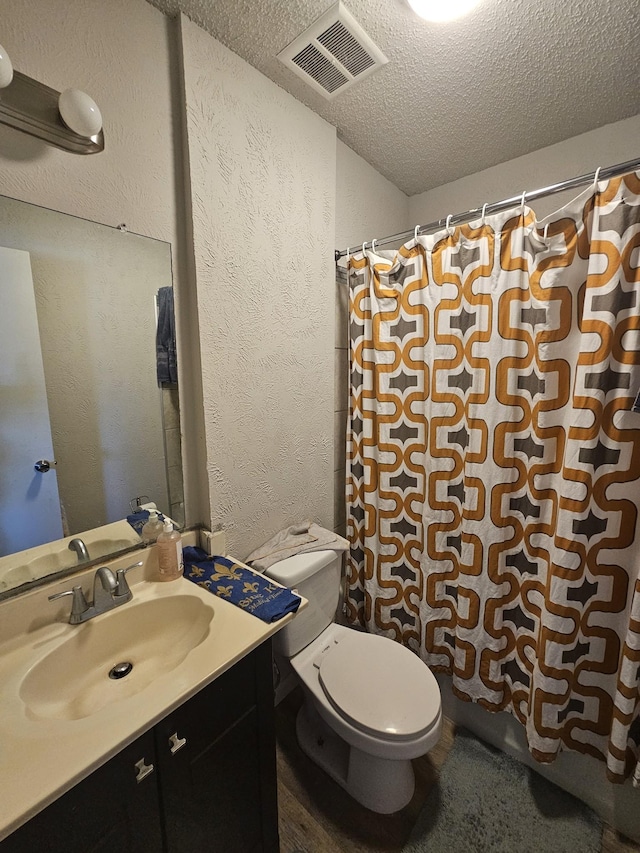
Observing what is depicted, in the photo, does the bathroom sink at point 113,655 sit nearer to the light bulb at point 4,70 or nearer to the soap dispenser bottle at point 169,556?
the soap dispenser bottle at point 169,556

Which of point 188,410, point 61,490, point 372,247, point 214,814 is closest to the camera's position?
point 214,814

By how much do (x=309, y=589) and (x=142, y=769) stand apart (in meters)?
0.73

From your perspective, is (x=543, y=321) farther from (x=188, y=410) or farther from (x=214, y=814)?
(x=214, y=814)

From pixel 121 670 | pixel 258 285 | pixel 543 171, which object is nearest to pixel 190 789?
pixel 121 670

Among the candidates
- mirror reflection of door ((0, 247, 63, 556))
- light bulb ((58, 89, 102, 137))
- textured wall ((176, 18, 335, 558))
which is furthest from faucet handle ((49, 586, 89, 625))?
light bulb ((58, 89, 102, 137))

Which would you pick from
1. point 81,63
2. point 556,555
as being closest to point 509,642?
point 556,555

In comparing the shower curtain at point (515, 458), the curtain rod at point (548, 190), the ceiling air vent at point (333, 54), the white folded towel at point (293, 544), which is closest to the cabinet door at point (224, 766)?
the white folded towel at point (293, 544)

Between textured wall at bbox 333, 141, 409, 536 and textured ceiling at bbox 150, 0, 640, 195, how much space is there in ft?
0.31

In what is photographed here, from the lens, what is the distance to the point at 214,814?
34.2 inches

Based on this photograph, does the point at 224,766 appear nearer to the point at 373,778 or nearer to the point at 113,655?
the point at 113,655

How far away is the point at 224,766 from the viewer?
884mm

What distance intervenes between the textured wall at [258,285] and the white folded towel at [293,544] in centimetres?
4

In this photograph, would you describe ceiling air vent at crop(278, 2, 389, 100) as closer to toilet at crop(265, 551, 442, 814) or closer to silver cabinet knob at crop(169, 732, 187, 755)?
toilet at crop(265, 551, 442, 814)

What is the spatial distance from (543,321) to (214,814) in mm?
1629
